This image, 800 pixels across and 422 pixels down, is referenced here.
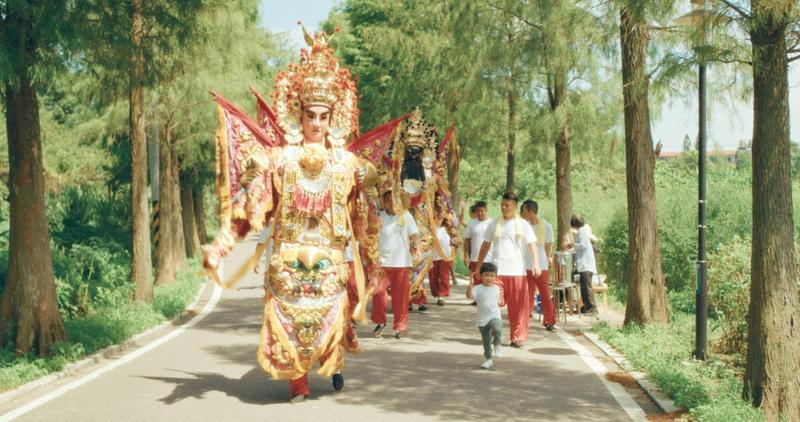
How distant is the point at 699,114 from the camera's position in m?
10.3

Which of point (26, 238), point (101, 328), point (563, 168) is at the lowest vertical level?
point (101, 328)

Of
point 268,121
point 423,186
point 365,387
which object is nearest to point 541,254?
point 423,186

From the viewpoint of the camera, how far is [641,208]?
12805 millimetres

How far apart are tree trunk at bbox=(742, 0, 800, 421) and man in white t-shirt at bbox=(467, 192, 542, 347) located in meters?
4.69

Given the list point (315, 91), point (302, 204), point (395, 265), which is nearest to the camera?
point (302, 204)

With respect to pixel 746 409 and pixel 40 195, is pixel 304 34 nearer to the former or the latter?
Result: pixel 40 195

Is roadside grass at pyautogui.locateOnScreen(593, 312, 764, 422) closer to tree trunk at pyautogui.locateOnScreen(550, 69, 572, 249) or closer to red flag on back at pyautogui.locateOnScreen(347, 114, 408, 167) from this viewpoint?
red flag on back at pyautogui.locateOnScreen(347, 114, 408, 167)

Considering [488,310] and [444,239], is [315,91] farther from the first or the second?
[444,239]

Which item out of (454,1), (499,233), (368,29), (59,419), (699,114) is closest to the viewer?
(59,419)

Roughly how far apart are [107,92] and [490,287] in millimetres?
5767

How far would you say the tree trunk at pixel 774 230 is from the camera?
24.4 feet

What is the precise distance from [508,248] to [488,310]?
1.93 m

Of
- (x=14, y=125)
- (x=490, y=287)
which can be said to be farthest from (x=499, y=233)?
(x=14, y=125)

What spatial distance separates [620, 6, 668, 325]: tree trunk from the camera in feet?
41.5
